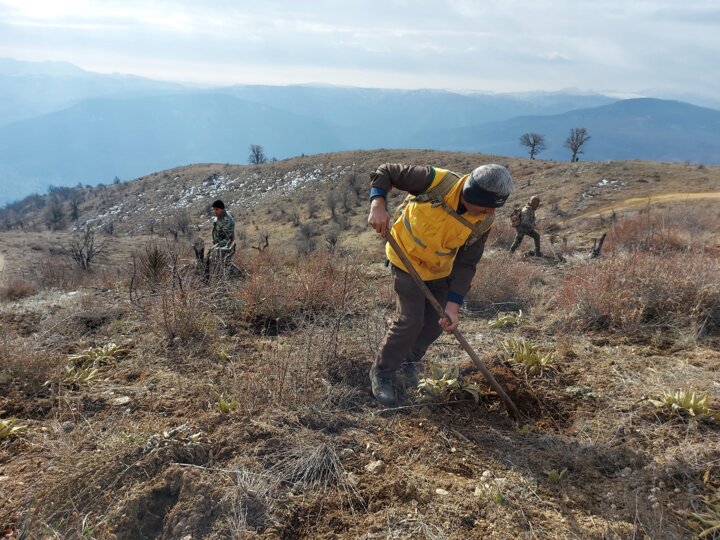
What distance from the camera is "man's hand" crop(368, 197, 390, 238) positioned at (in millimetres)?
2732

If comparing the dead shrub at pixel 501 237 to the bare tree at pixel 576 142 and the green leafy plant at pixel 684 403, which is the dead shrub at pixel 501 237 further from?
the bare tree at pixel 576 142

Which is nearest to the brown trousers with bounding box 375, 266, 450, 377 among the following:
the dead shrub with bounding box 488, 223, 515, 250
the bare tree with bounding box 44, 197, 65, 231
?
the dead shrub with bounding box 488, 223, 515, 250

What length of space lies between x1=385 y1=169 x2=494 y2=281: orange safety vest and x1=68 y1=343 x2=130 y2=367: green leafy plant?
8.82 ft

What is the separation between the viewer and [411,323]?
9.82 ft

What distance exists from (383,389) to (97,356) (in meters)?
2.55

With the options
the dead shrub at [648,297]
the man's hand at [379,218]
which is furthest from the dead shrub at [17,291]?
the dead shrub at [648,297]

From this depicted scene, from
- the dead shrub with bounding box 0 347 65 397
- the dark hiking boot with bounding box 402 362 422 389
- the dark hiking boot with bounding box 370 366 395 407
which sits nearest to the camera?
the dark hiking boot with bounding box 370 366 395 407

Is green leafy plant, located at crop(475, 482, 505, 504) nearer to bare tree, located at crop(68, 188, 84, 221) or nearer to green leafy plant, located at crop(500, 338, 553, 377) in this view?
green leafy plant, located at crop(500, 338, 553, 377)

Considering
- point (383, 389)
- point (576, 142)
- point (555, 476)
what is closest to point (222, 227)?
point (383, 389)

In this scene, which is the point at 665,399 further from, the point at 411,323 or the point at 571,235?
the point at 571,235

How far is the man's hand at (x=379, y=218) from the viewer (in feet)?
8.96

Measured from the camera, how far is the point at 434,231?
109 inches

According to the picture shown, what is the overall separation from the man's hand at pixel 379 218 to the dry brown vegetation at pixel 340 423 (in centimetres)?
103

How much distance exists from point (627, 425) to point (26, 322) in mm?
6020
